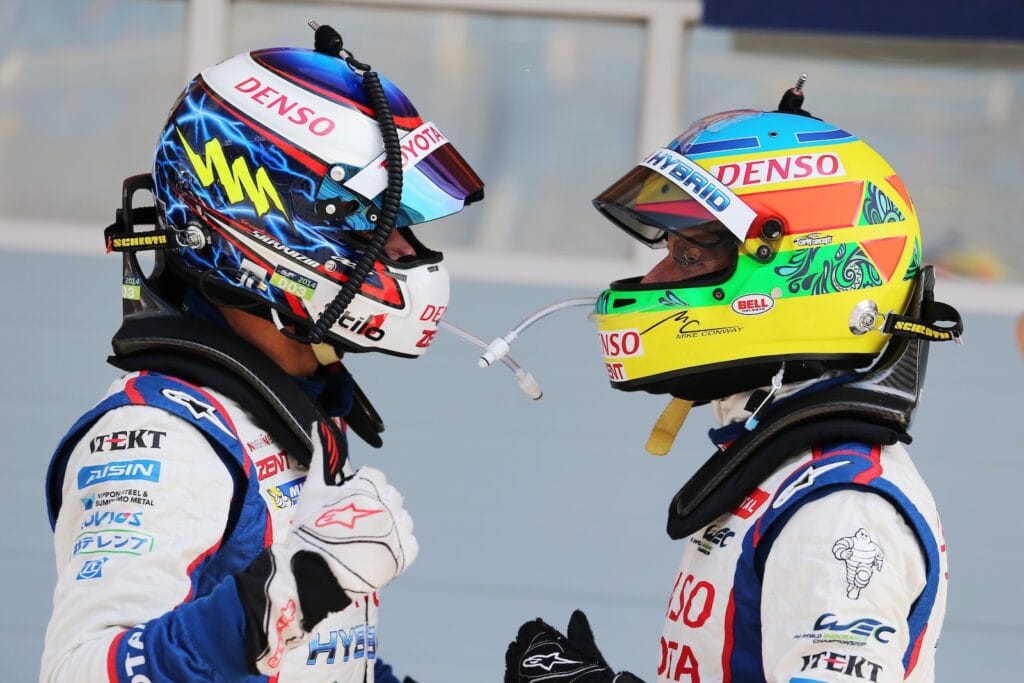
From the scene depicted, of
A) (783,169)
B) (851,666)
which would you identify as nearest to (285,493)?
(851,666)

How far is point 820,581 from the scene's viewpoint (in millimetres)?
2062

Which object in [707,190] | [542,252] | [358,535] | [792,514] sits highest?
[542,252]

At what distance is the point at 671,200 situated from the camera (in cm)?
256

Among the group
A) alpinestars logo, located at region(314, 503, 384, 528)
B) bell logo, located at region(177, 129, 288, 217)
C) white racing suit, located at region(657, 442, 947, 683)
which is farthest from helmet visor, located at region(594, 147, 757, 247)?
alpinestars logo, located at region(314, 503, 384, 528)

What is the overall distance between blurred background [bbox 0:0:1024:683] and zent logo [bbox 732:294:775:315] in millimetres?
2062

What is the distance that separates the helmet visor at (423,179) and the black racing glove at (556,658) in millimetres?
843

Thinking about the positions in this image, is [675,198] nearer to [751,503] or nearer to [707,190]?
[707,190]

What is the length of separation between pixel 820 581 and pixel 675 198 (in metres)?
0.84

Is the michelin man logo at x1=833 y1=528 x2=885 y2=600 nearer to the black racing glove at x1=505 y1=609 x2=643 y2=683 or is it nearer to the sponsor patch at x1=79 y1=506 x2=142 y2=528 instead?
the black racing glove at x1=505 y1=609 x2=643 y2=683

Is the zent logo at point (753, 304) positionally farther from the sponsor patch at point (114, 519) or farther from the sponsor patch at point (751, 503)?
the sponsor patch at point (114, 519)

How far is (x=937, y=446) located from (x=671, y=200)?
2.38 metres

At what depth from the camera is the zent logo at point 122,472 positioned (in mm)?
1968

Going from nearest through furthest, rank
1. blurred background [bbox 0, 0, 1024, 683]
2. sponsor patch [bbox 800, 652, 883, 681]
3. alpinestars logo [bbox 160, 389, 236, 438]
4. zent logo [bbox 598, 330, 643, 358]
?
sponsor patch [bbox 800, 652, 883, 681]
alpinestars logo [bbox 160, 389, 236, 438]
zent logo [bbox 598, 330, 643, 358]
blurred background [bbox 0, 0, 1024, 683]

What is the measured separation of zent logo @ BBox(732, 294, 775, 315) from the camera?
8.00 feet
